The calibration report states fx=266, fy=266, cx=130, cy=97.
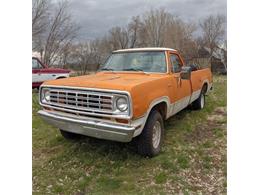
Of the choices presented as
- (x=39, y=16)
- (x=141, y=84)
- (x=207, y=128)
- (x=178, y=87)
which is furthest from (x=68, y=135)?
(x=39, y=16)

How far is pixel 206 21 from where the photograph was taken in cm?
1994

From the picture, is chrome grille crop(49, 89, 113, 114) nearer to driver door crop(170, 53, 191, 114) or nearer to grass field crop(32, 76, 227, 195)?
grass field crop(32, 76, 227, 195)

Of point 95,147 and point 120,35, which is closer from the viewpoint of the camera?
point 95,147

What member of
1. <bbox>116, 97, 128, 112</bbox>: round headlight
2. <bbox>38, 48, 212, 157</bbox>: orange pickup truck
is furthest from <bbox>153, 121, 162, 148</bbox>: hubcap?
<bbox>116, 97, 128, 112</bbox>: round headlight

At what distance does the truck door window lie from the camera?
17.2ft

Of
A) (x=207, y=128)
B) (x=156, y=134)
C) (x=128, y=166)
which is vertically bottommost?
(x=128, y=166)

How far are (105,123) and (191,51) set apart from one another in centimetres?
2054

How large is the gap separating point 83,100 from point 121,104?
61cm

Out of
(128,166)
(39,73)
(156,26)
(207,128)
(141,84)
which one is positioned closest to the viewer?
(141,84)

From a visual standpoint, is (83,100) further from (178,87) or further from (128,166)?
(178,87)

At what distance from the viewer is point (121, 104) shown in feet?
11.5

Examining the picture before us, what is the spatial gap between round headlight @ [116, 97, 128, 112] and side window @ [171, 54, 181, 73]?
194cm

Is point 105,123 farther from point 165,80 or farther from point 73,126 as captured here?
point 165,80

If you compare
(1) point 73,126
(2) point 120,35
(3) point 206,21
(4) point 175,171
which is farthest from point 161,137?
(2) point 120,35
